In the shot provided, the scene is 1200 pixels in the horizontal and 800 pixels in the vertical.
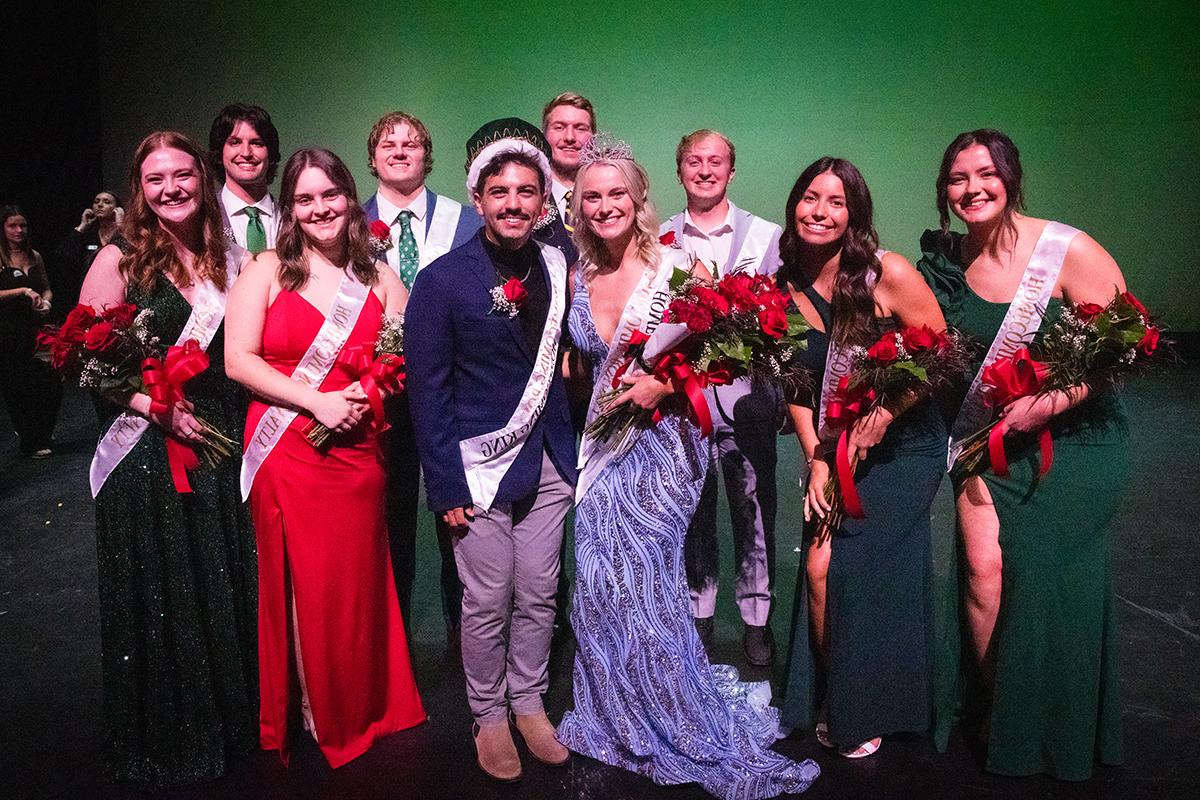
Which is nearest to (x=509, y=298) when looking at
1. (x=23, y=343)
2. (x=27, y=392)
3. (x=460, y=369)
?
(x=460, y=369)

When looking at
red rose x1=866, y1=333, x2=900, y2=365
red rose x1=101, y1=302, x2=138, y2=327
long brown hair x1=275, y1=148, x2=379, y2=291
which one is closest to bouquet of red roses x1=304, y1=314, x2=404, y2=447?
Answer: long brown hair x1=275, y1=148, x2=379, y2=291

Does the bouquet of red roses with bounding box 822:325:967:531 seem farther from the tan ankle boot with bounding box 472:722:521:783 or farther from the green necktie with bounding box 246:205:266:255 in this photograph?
the green necktie with bounding box 246:205:266:255

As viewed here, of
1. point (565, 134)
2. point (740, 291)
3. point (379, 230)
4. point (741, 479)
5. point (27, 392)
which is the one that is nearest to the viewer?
point (740, 291)

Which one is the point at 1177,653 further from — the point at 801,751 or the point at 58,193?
the point at 58,193

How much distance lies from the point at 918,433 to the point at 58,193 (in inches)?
293

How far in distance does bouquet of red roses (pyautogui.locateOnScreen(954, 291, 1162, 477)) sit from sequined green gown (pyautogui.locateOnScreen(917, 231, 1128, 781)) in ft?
0.22

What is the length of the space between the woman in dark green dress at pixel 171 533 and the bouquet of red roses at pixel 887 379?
1569mm

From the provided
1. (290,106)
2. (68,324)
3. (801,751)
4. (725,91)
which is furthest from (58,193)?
(801,751)

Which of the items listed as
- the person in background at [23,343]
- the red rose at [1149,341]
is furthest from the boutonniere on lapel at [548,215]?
the person in background at [23,343]

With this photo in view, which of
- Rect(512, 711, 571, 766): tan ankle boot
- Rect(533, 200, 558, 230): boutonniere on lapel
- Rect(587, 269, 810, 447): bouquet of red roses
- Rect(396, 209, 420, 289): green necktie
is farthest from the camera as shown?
Rect(396, 209, 420, 289): green necktie

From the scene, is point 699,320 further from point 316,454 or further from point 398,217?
point 398,217

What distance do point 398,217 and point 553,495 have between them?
1189 mm

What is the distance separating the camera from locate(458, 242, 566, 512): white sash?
7.25 feet

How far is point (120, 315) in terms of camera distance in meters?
2.14
